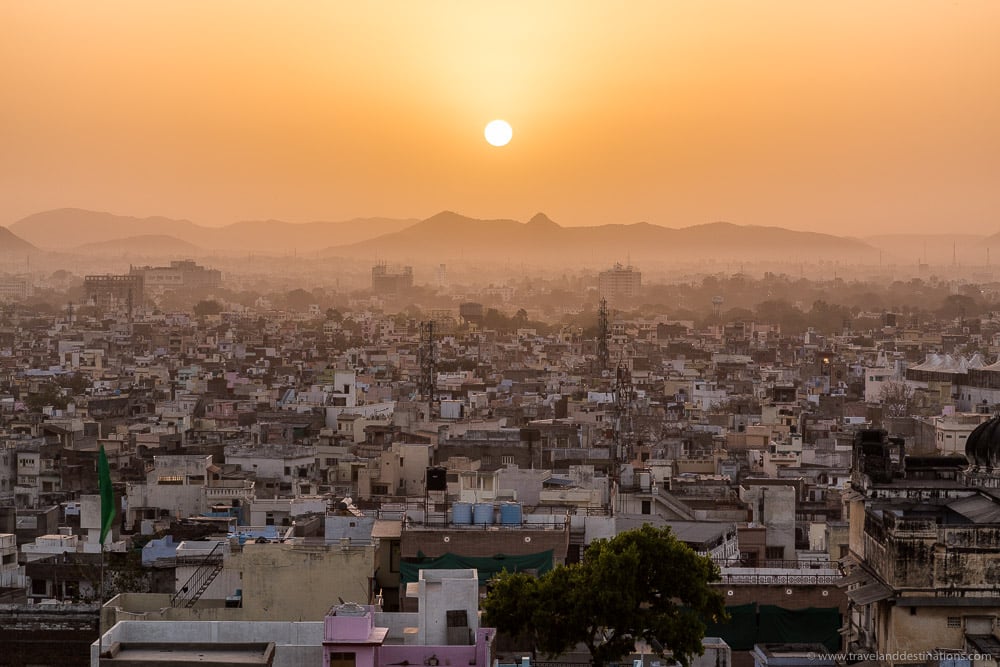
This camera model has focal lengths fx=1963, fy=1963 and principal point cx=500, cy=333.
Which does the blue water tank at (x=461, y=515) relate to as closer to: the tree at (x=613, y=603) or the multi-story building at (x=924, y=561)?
the tree at (x=613, y=603)

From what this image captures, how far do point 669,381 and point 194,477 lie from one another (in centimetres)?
3715

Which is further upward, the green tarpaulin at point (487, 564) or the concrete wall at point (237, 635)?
the concrete wall at point (237, 635)

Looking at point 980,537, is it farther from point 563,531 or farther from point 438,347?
point 438,347

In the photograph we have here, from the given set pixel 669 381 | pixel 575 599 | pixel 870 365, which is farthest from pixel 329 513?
pixel 870 365

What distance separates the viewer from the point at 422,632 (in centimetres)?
1647

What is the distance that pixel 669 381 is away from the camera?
68.4m

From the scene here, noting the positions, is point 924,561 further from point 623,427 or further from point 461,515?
point 623,427

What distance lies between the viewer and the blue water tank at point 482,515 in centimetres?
2189

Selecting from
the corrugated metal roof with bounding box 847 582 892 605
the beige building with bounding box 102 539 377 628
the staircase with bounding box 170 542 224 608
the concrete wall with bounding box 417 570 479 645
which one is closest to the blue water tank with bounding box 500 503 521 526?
the beige building with bounding box 102 539 377 628

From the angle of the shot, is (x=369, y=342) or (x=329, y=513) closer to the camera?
(x=329, y=513)

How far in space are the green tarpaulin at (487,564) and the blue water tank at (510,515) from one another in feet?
2.19

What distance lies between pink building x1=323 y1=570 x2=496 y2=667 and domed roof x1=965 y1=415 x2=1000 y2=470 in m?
5.06

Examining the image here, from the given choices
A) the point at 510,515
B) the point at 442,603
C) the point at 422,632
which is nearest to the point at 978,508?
the point at 442,603

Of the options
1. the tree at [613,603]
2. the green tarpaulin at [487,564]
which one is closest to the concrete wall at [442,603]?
the tree at [613,603]
